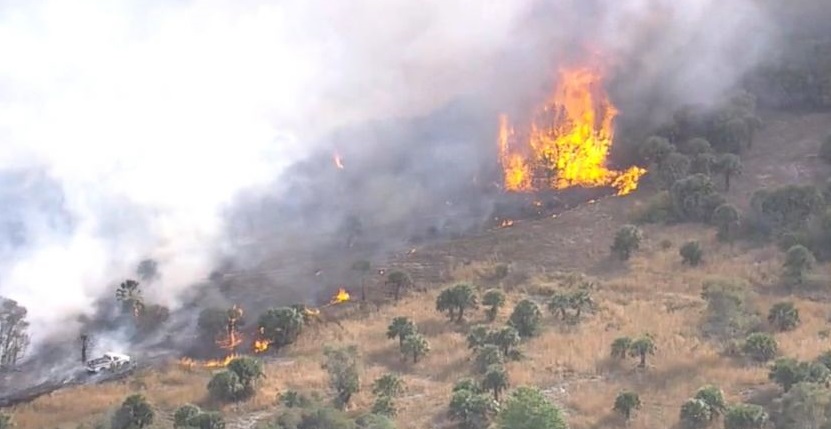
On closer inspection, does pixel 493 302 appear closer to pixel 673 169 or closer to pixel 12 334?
pixel 12 334

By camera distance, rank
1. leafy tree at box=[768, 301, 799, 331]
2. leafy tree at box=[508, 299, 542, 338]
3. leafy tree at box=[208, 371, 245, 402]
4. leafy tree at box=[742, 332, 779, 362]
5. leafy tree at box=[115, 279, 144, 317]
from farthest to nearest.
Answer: leafy tree at box=[115, 279, 144, 317] → leafy tree at box=[508, 299, 542, 338] → leafy tree at box=[768, 301, 799, 331] → leafy tree at box=[742, 332, 779, 362] → leafy tree at box=[208, 371, 245, 402]

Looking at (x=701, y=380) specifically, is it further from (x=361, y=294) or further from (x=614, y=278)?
(x=361, y=294)

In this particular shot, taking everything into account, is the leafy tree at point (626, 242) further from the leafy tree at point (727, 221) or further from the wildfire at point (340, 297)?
the wildfire at point (340, 297)

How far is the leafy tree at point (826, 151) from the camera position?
8200 centimetres

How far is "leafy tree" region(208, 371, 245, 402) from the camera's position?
45562 mm

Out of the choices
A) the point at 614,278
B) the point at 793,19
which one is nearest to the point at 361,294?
the point at 614,278

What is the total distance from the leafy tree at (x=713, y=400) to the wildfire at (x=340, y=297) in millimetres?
26503

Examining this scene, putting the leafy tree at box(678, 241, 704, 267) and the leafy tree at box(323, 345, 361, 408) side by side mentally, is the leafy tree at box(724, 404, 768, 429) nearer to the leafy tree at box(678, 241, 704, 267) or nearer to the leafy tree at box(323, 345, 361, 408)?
the leafy tree at box(323, 345, 361, 408)

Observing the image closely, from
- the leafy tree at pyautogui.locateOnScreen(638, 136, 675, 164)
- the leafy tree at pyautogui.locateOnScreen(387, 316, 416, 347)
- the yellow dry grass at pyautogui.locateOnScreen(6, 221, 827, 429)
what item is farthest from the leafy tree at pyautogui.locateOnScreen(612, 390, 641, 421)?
the leafy tree at pyautogui.locateOnScreen(638, 136, 675, 164)

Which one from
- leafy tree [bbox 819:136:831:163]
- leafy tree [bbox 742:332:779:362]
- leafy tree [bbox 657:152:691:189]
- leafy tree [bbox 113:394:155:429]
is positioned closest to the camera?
leafy tree [bbox 113:394:155:429]

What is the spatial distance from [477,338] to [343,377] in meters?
9.21

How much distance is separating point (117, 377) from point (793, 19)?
96974 millimetres

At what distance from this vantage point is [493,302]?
5556 cm

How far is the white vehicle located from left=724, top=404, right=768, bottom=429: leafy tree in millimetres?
31490
